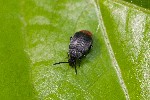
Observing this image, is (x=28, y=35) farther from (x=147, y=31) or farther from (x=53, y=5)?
(x=147, y=31)

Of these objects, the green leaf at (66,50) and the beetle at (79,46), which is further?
the beetle at (79,46)

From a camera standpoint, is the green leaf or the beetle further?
the beetle

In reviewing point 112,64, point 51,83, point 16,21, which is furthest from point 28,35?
point 112,64

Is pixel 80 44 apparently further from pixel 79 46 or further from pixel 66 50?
pixel 66 50

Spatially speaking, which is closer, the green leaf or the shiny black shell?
the green leaf

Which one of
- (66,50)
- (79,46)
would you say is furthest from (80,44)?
(66,50)
